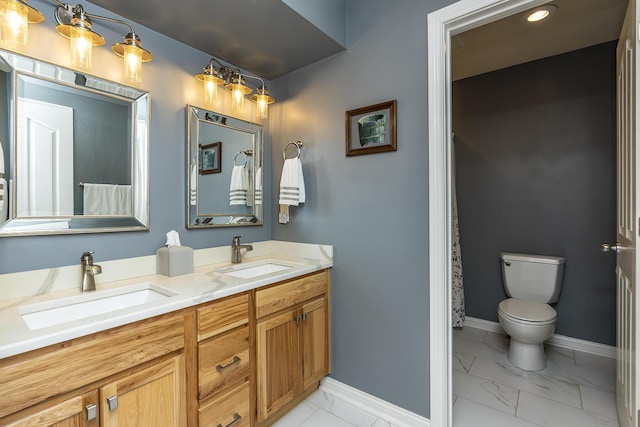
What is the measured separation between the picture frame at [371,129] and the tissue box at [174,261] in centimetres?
106

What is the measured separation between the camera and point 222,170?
192cm

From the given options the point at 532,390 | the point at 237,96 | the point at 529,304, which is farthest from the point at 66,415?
the point at 529,304

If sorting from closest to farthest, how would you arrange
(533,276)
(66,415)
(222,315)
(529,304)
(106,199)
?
(66,415) < (222,315) < (106,199) < (529,304) < (533,276)

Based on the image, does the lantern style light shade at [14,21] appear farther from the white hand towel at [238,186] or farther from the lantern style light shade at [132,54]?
the white hand towel at [238,186]

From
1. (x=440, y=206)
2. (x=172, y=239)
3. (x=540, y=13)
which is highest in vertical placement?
(x=540, y=13)

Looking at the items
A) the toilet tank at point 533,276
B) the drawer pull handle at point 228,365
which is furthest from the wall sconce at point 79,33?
the toilet tank at point 533,276

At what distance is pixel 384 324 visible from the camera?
171 centimetres

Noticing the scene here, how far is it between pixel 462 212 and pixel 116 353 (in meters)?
2.82

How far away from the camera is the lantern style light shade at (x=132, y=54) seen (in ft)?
4.49

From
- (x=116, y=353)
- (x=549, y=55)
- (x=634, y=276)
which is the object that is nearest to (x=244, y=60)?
(x=116, y=353)

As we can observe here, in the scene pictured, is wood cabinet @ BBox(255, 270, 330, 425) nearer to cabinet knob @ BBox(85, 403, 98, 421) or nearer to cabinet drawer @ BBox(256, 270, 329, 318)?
cabinet drawer @ BBox(256, 270, 329, 318)

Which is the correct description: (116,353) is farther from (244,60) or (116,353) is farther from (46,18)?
(244,60)

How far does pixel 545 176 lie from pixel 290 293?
2.28 metres

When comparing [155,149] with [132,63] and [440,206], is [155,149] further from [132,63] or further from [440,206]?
[440,206]
